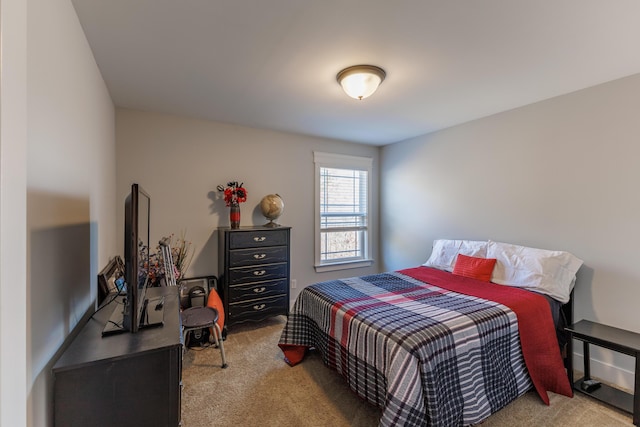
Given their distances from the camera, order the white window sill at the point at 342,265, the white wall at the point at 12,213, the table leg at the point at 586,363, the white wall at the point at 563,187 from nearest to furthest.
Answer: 1. the white wall at the point at 12,213
2. the table leg at the point at 586,363
3. the white wall at the point at 563,187
4. the white window sill at the point at 342,265

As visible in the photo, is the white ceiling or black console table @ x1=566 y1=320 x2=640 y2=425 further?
black console table @ x1=566 y1=320 x2=640 y2=425

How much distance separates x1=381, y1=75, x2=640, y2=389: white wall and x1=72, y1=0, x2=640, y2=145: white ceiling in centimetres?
24

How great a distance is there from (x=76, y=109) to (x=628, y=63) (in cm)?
362

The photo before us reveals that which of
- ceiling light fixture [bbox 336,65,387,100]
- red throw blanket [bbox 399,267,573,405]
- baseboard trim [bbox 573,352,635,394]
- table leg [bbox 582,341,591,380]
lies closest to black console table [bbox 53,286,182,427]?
ceiling light fixture [bbox 336,65,387,100]

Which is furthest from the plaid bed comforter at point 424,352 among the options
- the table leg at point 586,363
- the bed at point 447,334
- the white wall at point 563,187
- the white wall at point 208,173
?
the white wall at point 208,173

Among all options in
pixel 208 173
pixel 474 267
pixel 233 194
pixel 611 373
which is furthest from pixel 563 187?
pixel 208 173

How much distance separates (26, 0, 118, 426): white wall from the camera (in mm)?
996

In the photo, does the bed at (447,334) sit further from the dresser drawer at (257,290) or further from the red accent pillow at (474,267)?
the dresser drawer at (257,290)

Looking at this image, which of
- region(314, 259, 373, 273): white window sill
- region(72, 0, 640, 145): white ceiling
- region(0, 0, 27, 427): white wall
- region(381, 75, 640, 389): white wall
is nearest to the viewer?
region(0, 0, 27, 427): white wall

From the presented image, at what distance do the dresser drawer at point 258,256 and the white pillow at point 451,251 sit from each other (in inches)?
69.1

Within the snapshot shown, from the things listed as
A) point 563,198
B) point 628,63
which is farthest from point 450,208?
point 628,63

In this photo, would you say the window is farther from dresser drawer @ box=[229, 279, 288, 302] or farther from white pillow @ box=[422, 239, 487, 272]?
white pillow @ box=[422, 239, 487, 272]

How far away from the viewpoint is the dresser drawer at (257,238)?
3.08m

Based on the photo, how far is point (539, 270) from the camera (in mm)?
2438
